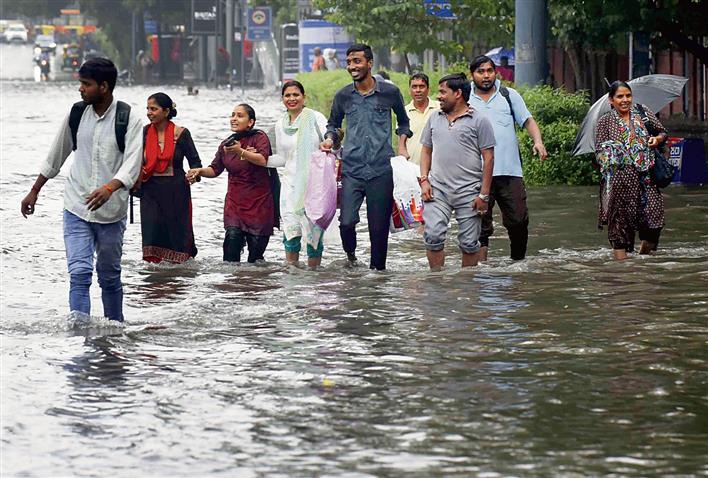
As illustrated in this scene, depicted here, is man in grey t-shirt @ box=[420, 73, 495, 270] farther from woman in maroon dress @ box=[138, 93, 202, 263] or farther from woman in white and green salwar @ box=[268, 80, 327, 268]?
woman in maroon dress @ box=[138, 93, 202, 263]

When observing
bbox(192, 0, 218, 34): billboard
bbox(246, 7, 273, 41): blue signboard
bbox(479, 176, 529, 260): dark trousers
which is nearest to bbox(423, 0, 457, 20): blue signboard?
bbox(479, 176, 529, 260): dark trousers

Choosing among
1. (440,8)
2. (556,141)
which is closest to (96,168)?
(556,141)

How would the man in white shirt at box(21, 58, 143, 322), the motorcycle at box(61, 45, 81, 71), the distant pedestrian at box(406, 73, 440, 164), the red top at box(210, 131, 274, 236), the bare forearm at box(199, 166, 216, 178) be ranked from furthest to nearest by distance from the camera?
the motorcycle at box(61, 45, 81, 71), the distant pedestrian at box(406, 73, 440, 164), the red top at box(210, 131, 274, 236), the bare forearm at box(199, 166, 216, 178), the man in white shirt at box(21, 58, 143, 322)

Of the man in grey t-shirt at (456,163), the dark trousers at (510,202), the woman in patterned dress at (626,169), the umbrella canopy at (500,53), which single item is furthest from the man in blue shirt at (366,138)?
the umbrella canopy at (500,53)

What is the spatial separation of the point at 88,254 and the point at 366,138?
120 inches

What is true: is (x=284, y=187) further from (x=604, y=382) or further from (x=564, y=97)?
(x=564, y=97)

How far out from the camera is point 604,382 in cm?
841

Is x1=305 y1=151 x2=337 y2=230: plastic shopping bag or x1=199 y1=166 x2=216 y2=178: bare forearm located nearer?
x1=305 y1=151 x2=337 y2=230: plastic shopping bag

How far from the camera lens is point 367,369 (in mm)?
8852

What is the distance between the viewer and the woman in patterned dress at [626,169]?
41.7 feet

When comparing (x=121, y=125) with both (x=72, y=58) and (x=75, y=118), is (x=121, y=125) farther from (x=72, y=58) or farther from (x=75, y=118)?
(x=72, y=58)

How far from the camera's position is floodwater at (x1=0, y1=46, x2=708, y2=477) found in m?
6.98

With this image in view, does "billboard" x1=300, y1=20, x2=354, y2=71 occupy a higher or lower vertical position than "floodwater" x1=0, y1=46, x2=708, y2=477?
higher

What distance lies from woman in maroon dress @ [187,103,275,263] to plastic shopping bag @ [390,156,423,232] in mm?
961
